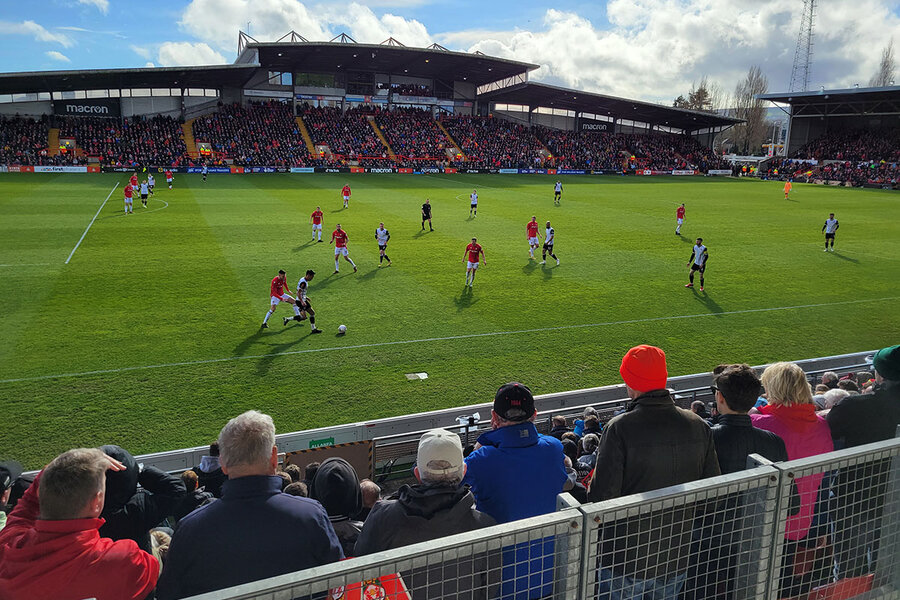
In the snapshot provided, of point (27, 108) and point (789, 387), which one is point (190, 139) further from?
point (789, 387)

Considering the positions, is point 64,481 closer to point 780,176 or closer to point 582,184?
point 582,184

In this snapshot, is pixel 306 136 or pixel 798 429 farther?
pixel 306 136

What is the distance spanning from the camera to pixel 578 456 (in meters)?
6.73

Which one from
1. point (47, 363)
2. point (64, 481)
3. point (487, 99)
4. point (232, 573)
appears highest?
point (487, 99)

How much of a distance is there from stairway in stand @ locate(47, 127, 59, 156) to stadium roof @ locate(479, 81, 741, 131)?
46.3m

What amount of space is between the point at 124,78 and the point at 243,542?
64.1 m

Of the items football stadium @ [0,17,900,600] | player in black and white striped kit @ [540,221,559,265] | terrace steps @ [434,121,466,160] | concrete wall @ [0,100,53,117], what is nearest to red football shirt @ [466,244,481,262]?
football stadium @ [0,17,900,600]

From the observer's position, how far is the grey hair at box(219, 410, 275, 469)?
3.12 metres

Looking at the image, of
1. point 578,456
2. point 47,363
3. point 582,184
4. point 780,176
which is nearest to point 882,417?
point 578,456

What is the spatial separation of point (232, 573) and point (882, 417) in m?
4.78

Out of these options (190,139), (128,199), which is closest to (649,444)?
(128,199)

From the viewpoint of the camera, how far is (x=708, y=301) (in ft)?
56.4

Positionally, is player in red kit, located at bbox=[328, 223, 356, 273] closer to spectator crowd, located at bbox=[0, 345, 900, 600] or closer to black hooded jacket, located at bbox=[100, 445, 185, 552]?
spectator crowd, located at bbox=[0, 345, 900, 600]

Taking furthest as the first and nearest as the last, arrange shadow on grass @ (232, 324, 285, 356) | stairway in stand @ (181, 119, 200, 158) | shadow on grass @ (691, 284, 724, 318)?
1. stairway in stand @ (181, 119, 200, 158)
2. shadow on grass @ (691, 284, 724, 318)
3. shadow on grass @ (232, 324, 285, 356)
